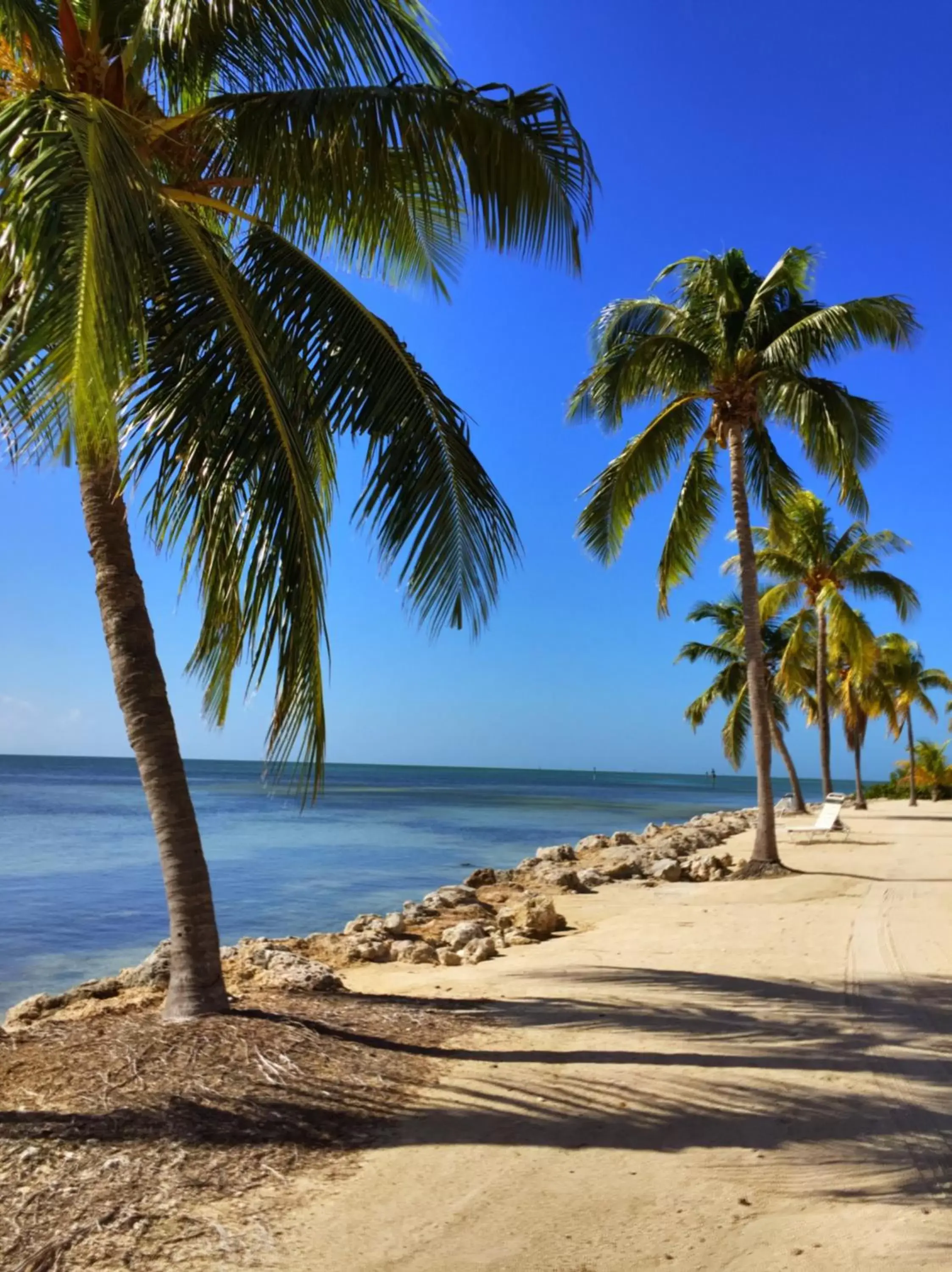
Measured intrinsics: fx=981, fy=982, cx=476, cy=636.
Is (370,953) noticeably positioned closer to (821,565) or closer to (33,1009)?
(33,1009)

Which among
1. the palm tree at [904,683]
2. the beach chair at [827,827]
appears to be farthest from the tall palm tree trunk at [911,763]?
the beach chair at [827,827]

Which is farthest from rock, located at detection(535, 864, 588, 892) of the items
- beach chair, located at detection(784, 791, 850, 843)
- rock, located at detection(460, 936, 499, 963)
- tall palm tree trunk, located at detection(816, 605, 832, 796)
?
tall palm tree trunk, located at detection(816, 605, 832, 796)

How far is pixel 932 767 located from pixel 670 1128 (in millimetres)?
41820

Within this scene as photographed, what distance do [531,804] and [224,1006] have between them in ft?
156

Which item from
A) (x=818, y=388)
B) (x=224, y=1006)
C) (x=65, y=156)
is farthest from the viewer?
(x=818, y=388)

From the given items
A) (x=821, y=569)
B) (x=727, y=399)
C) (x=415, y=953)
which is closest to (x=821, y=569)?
(x=821, y=569)

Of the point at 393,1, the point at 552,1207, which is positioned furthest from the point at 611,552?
→ the point at 552,1207

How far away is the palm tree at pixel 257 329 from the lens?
507 centimetres

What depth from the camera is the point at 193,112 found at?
5422mm

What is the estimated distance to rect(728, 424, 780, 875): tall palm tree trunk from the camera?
1345 cm

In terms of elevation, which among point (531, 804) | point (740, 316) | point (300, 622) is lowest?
point (531, 804)

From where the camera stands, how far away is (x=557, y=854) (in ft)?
58.7

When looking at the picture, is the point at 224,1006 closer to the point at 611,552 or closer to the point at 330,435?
the point at 330,435

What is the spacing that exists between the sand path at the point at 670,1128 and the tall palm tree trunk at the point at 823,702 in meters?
18.3
